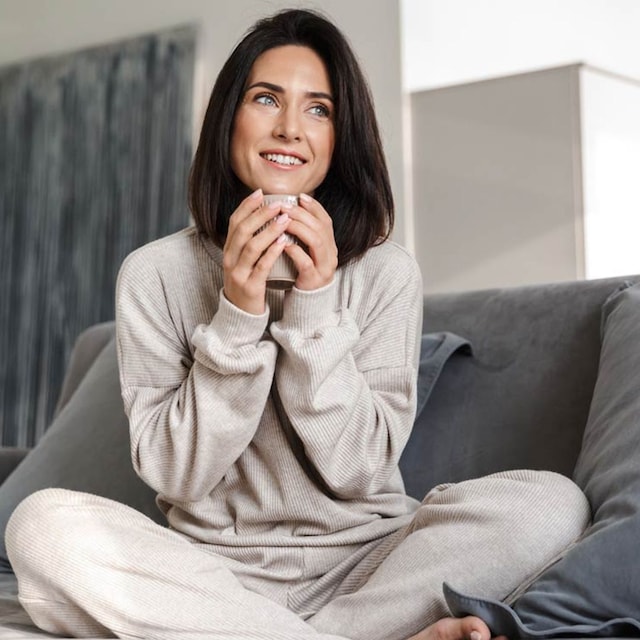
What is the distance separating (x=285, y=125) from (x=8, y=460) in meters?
1.16

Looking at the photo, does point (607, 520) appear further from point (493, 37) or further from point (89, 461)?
point (493, 37)

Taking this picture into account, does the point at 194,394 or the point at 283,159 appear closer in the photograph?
the point at 194,394

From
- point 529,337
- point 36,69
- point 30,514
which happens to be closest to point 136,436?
point 30,514

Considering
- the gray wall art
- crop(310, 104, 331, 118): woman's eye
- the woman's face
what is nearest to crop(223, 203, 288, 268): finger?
the woman's face

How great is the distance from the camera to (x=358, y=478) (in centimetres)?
169

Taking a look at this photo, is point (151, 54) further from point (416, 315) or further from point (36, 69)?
point (416, 315)

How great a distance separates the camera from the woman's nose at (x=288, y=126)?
5.86 ft

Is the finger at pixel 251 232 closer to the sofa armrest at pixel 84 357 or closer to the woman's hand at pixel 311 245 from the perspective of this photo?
the woman's hand at pixel 311 245

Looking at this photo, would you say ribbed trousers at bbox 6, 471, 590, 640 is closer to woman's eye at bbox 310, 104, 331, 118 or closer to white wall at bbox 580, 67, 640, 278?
woman's eye at bbox 310, 104, 331, 118

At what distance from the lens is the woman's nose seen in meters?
1.79

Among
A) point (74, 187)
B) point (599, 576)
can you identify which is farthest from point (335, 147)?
point (74, 187)

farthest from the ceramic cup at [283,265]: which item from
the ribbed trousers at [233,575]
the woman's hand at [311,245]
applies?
the ribbed trousers at [233,575]

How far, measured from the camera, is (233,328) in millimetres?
1663

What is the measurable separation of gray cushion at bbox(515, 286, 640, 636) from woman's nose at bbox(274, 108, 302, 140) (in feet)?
1.82
